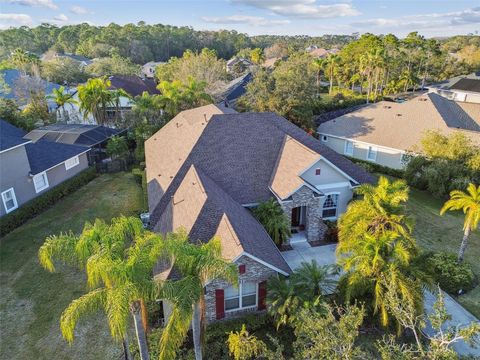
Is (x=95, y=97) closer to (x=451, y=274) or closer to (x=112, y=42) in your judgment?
(x=451, y=274)

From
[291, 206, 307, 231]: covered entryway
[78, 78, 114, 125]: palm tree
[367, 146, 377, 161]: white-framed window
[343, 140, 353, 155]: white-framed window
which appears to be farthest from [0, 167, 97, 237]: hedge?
[367, 146, 377, 161]: white-framed window

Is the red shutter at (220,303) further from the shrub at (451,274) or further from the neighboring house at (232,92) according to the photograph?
the neighboring house at (232,92)

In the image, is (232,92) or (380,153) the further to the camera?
(232,92)

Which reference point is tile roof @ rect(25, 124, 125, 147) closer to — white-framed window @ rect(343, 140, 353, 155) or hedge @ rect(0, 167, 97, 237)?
hedge @ rect(0, 167, 97, 237)

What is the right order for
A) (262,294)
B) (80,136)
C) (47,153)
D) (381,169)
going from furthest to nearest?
(80,136)
(381,169)
(47,153)
(262,294)

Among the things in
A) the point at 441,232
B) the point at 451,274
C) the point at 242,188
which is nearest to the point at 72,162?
the point at 242,188

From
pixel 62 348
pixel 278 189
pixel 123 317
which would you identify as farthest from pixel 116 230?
pixel 278 189

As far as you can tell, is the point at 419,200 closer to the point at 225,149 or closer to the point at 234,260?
the point at 225,149
